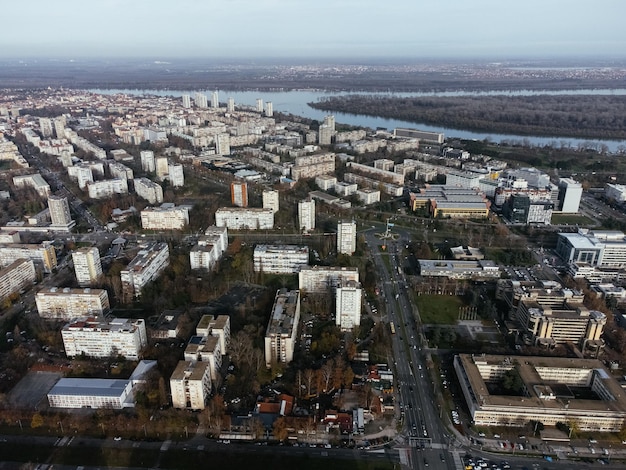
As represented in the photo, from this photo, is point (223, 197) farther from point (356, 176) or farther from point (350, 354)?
point (350, 354)

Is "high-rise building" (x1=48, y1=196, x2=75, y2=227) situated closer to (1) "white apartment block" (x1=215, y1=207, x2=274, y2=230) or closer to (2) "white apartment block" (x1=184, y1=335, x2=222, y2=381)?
(1) "white apartment block" (x1=215, y1=207, x2=274, y2=230)

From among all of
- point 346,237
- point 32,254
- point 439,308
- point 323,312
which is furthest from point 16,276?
point 439,308

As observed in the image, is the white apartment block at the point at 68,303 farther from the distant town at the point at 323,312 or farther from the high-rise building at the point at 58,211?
the high-rise building at the point at 58,211

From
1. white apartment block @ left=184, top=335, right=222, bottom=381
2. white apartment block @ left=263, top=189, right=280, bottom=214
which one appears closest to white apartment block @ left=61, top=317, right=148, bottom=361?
white apartment block @ left=184, top=335, right=222, bottom=381

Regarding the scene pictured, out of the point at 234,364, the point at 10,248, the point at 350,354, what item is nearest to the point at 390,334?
the point at 350,354

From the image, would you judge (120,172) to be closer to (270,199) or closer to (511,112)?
(270,199)
